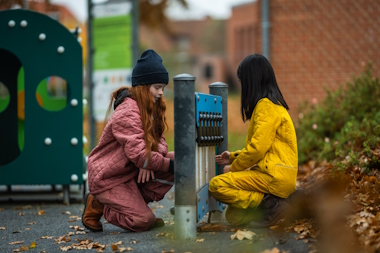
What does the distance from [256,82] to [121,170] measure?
132 centimetres

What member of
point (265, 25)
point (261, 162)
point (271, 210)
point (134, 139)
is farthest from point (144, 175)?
point (265, 25)

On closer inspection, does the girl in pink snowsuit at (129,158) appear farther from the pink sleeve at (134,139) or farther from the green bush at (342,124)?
the green bush at (342,124)

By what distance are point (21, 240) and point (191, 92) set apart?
1953 millimetres

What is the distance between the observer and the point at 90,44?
1143 cm

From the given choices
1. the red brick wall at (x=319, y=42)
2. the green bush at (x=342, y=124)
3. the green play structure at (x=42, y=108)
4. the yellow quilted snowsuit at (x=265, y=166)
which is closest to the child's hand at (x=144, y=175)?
the yellow quilted snowsuit at (x=265, y=166)

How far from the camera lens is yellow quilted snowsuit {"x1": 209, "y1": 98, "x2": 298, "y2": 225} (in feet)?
14.8

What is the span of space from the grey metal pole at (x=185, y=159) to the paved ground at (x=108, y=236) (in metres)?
0.14

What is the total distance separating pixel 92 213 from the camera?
4.91m

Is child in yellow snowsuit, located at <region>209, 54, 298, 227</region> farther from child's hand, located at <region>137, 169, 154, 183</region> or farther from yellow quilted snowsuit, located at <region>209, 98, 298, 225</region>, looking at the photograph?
child's hand, located at <region>137, 169, 154, 183</region>

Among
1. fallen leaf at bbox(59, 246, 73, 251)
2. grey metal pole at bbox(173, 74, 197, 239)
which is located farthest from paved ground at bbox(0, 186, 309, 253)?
grey metal pole at bbox(173, 74, 197, 239)

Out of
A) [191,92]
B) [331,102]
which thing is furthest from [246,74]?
[331,102]

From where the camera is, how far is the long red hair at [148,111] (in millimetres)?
4664

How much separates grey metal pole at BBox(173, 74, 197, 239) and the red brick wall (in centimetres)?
764

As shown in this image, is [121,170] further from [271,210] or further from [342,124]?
[342,124]
